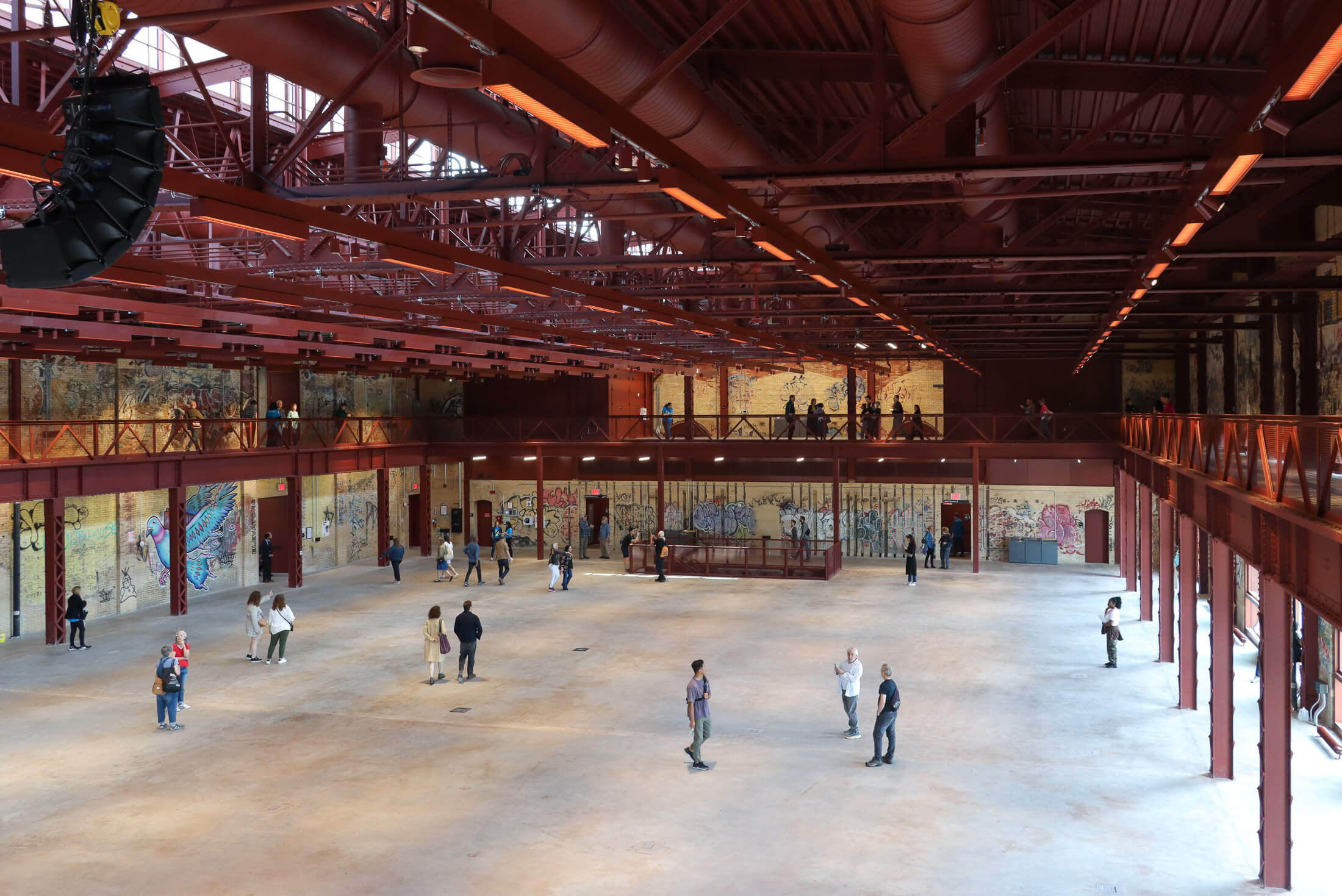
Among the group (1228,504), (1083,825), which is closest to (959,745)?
(1083,825)

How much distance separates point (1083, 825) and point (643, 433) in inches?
1379

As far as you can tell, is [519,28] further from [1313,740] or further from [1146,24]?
[1313,740]

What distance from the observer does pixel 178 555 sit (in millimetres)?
26984

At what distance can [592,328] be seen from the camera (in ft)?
84.7

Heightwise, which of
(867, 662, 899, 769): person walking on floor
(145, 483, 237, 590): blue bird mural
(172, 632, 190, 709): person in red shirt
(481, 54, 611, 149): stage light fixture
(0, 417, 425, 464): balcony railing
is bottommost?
(867, 662, 899, 769): person walking on floor

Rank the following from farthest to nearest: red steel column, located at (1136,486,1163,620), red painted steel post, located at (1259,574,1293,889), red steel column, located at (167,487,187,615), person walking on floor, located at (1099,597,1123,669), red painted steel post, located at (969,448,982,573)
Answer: red painted steel post, located at (969,448,982,573) → red steel column, located at (167,487,187,615) → red steel column, located at (1136,486,1163,620) → person walking on floor, located at (1099,597,1123,669) → red painted steel post, located at (1259,574,1293,889)

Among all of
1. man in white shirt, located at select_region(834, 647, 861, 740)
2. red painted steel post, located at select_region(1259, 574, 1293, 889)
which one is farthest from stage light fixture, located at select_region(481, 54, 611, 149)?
man in white shirt, located at select_region(834, 647, 861, 740)

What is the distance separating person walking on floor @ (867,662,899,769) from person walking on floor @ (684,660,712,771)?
2323mm

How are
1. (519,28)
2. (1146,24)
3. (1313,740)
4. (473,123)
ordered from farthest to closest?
(1313,740) < (473,123) < (1146,24) < (519,28)

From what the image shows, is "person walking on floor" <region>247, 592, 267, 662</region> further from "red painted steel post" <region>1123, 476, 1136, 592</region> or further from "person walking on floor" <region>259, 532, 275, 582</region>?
"red painted steel post" <region>1123, 476, 1136, 592</region>

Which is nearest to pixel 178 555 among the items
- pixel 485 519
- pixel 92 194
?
pixel 485 519

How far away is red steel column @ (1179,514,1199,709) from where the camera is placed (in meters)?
16.4

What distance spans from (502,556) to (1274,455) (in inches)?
999

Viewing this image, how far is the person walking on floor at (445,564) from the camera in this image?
3225 centimetres
